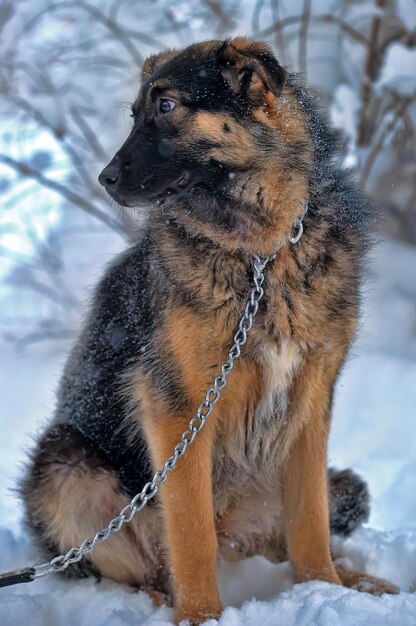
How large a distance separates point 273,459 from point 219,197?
123 cm

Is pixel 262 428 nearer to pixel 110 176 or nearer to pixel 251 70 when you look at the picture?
pixel 110 176

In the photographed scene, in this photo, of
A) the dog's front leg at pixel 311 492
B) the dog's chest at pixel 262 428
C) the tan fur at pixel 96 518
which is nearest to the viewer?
the dog's chest at pixel 262 428

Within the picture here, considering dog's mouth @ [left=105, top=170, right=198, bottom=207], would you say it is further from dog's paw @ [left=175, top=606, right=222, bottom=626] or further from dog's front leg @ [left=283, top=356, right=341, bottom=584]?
dog's paw @ [left=175, top=606, right=222, bottom=626]

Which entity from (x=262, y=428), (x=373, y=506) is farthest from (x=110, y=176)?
(x=373, y=506)

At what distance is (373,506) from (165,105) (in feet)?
9.15

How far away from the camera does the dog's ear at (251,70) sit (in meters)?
2.89

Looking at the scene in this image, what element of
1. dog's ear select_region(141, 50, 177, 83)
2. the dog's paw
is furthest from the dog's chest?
dog's ear select_region(141, 50, 177, 83)

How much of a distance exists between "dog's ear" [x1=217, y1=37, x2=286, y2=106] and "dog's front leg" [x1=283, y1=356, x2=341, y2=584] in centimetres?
122

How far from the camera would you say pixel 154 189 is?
9.46 ft

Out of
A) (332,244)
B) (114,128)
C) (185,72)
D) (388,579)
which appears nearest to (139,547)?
(388,579)

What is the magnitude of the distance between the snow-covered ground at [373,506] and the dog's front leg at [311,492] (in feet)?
0.52

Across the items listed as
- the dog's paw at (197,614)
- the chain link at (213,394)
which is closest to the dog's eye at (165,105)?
the chain link at (213,394)

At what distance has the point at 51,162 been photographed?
26.4 ft

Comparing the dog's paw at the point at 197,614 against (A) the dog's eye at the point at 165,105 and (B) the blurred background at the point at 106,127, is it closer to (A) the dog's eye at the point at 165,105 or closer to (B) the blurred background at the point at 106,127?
(A) the dog's eye at the point at 165,105
